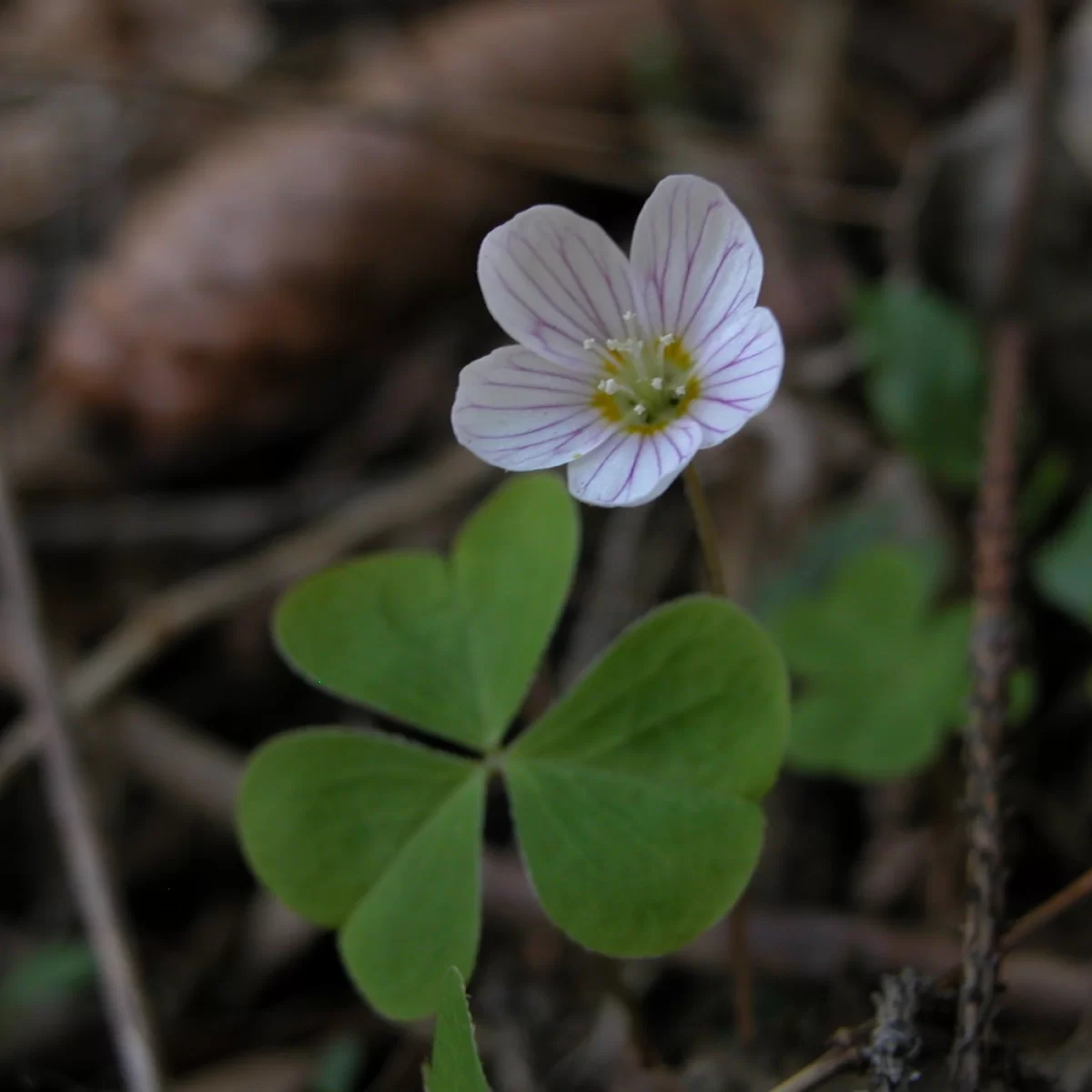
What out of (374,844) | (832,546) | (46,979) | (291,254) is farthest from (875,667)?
(291,254)

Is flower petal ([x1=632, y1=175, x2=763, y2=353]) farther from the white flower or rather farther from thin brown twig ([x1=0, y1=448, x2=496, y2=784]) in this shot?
thin brown twig ([x1=0, y1=448, x2=496, y2=784])

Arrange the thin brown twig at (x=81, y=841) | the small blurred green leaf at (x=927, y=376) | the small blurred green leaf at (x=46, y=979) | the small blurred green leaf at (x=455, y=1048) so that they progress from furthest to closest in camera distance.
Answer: the small blurred green leaf at (x=927, y=376) < the small blurred green leaf at (x=46, y=979) < the thin brown twig at (x=81, y=841) < the small blurred green leaf at (x=455, y=1048)

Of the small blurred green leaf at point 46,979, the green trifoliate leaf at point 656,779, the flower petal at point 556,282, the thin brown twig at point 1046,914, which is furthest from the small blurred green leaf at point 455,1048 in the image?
the small blurred green leaf at point 46,979

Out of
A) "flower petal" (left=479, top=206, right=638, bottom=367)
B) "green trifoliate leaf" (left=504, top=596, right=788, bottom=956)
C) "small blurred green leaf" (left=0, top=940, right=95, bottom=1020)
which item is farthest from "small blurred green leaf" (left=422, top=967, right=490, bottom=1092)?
"small blurred green leaf" (left=0, top=940, right=95, bottom=1020)

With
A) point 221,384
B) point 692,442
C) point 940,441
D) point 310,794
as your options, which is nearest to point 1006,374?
point 940,441

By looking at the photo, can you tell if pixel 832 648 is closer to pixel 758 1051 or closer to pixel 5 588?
pixel 758 1051

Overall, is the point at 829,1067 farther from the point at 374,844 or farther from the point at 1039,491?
the point at 1039,491

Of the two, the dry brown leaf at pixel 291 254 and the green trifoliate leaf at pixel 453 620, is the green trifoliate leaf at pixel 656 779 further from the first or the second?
the dry brown leaf at pixel 291 254
